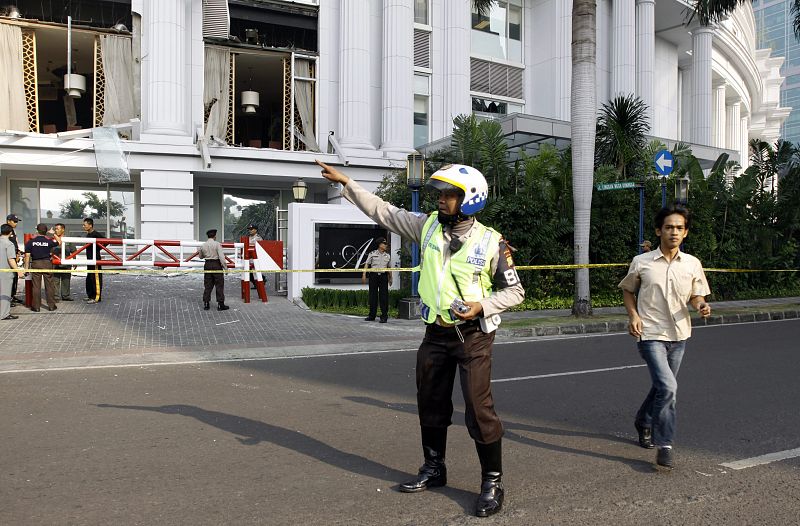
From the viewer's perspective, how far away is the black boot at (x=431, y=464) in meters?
3.85

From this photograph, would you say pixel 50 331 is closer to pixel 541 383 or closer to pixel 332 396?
pixel 332 396

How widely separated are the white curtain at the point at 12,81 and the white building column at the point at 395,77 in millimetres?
12860

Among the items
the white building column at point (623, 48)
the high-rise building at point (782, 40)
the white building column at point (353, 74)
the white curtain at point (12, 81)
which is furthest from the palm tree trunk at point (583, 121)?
the high-rise building at point (782, 40)

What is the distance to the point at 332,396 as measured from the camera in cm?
663

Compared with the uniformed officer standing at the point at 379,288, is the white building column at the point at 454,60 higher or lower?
higher

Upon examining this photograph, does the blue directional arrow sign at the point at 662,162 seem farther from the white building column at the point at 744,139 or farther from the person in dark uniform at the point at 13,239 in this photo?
the white building column at the point at 744,139

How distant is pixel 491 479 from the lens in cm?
358

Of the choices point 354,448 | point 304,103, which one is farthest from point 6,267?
point 304,103

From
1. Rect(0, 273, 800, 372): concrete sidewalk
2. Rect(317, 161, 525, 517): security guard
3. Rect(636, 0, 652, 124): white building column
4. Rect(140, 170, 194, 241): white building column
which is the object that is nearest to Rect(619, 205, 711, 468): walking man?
Rect(317, 161, 525, 517): security guard

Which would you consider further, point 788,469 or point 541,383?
point 541,383

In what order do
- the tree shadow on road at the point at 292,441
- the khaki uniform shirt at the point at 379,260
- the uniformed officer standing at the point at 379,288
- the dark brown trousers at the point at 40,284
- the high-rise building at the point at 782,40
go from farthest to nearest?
the high-rise building at the point at 782,40
the khaki uniform shirt at the point at 379,260
the uniformed officer standing at the point at 379,288
the dark brown trousers at the point at 40,284
the tree shadow on road at the point at 292,441

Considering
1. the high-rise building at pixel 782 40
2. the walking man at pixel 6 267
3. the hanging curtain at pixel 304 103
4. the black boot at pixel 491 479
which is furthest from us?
the high-rise building at pixel 782 40

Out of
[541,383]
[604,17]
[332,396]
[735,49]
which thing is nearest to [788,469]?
[541,383]

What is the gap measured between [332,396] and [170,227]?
16840 millimetres
